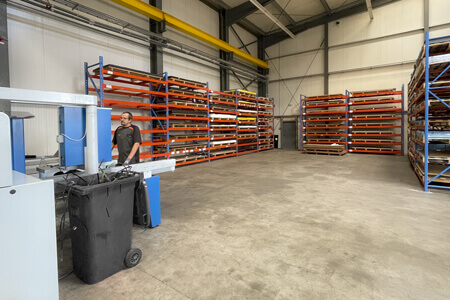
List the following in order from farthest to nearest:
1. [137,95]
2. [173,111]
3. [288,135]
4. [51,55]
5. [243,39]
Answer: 1. [288,135]
2. [243,39]
3. [173,111]
4. [137,95]
5. [51,55]

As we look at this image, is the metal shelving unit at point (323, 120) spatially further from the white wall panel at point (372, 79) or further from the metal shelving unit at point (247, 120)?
the metal shelving unit at point (247, 120)

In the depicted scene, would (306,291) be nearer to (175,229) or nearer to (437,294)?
(437,294)

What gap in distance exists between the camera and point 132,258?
2.61 meters

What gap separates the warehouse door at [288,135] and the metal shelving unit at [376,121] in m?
3.65

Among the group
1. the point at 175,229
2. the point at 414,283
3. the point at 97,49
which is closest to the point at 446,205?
→ the point at 414,283

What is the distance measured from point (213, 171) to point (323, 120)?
898 centimetres

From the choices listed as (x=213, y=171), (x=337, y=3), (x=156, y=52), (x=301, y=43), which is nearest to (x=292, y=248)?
(x=213, y=171)

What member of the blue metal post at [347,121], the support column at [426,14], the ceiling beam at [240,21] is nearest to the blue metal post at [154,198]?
the ceiling beam at [240,21]

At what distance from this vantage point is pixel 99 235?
2256mm

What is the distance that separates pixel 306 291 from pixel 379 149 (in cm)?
1315

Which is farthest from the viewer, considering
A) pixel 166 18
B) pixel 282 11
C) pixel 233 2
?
pixel 282 11

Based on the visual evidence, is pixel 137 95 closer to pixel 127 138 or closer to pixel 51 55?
pixel 51 55

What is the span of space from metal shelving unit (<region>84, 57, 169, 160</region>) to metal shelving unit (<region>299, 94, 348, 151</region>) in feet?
28.5

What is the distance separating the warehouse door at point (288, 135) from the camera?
16672mm
